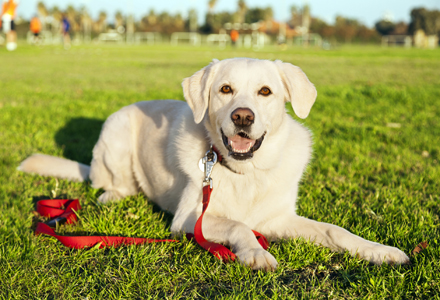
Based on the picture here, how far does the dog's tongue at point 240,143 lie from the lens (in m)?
2.95

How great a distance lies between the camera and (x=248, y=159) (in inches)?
118

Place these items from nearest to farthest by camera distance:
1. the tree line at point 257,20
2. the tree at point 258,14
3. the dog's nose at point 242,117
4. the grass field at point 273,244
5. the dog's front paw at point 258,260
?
the grass field at point 273,244, the dog's front paw at point 258,260, the dog's nose at point 242,117, the tree line at point 257,20, the tree at point 258,14

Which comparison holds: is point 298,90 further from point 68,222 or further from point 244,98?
point 68,222

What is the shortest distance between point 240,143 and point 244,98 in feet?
1.10

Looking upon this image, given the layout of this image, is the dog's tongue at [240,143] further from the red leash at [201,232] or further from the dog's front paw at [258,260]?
the dog's front paw at [258,260]

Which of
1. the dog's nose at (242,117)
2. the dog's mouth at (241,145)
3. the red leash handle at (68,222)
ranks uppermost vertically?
the dog's nose at (242,117)

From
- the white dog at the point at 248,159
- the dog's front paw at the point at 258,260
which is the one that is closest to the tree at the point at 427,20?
the white dog at the point at 248,159

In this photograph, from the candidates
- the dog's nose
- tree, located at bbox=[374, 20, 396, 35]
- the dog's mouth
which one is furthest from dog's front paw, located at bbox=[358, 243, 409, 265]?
tree, located at bbox=[374, 20, 396, 35]

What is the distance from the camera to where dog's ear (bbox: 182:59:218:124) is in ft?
10.2

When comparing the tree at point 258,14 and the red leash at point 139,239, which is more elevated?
the tree at point 258,14

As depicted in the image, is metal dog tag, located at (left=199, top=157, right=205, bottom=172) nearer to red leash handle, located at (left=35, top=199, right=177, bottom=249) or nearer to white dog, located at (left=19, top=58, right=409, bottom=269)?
white dog, located at (left=19, top=58, right=409, bottom=269)

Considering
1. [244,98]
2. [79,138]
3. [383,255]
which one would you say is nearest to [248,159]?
[244,98]

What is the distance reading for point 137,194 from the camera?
13.8 feet

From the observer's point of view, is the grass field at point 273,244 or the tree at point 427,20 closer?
the grass field at point 273,244
